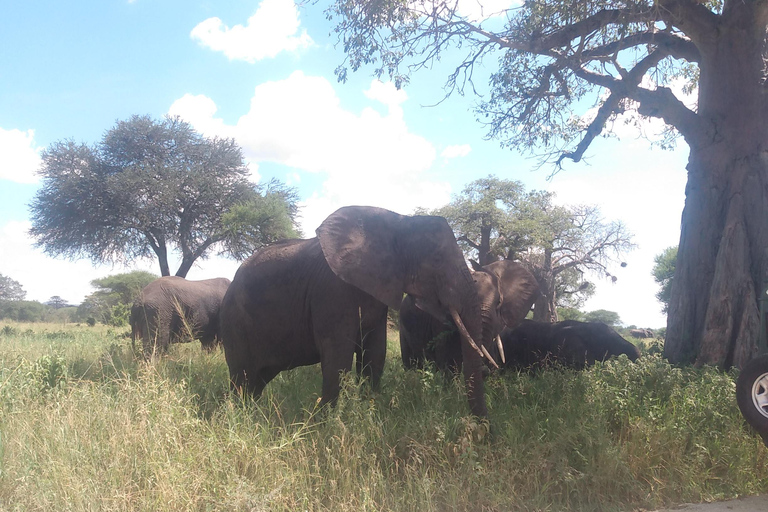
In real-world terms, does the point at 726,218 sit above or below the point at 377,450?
above

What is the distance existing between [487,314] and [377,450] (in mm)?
2789

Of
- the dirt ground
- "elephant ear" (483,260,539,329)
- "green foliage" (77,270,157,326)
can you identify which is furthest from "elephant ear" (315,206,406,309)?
"green foliage" (77,270,157,326)

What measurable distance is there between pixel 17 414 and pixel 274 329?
242 cm

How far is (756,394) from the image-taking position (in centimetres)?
470

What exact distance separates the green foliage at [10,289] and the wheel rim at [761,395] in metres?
51.5

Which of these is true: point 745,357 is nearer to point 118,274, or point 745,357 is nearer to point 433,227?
point 433,227

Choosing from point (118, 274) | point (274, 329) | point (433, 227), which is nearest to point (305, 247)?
point (274, 329)

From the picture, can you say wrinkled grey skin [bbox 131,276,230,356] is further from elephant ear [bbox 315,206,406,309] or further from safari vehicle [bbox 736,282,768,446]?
safari vehicle [bbox 736,282,768,446]

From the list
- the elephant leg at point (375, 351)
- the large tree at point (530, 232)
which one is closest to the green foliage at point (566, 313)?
the large tree at point (530, 232)

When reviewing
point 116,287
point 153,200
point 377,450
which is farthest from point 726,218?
point 116,287

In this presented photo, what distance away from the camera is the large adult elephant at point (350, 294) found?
5344 millimetres

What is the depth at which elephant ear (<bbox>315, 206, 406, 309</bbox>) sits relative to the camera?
5363mm

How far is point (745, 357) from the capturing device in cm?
748

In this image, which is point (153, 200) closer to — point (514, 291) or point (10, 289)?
point (514, 291)
